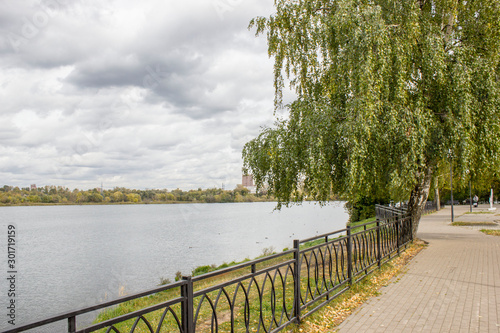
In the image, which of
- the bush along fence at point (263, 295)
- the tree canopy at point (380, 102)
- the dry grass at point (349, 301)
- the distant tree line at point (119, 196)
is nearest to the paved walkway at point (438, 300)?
the dry grass at point (349, 301)

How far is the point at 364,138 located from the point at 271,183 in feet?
9.46

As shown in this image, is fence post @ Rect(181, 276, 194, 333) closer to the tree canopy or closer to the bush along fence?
the bush along fence

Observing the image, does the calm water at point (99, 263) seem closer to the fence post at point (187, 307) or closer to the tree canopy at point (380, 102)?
the tree canopy at point (380, 102)

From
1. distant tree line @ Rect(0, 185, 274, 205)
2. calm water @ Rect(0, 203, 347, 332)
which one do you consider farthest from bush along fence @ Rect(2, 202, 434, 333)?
distant tree line @ Rect(0, 185, 274, 205)

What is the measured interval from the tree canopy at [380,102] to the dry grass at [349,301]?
6.38ft

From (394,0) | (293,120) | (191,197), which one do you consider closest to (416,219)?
(293,120)

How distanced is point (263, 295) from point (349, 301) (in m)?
2.06

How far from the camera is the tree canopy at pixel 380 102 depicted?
846cm

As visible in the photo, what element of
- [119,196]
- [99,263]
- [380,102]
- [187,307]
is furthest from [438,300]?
[119,196]

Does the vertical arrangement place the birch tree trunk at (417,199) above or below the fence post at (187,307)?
above

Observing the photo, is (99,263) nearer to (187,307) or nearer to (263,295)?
(263,295)

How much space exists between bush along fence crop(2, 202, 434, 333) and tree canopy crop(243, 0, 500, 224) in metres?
1.61

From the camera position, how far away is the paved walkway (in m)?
5.05

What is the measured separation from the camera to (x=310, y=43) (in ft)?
33.7
